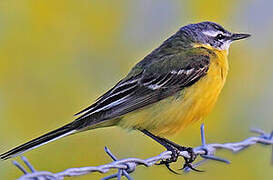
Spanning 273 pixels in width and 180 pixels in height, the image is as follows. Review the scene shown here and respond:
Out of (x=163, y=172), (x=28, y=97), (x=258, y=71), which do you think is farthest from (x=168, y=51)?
(x=258, y=71)

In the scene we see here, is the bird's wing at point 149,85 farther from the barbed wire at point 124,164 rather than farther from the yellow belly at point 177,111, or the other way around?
the barbed wire at point 124,164

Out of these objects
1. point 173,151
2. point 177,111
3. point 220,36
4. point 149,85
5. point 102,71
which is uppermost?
point 102,71

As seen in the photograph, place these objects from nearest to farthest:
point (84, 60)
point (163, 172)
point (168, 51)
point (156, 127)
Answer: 1. point (156, 127)
2. point (168, 51)
3. point (163, 172)
4. point (84, 60)

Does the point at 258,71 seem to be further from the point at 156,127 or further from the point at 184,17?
the point at 156,127

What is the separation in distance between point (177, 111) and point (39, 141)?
1.46 metres

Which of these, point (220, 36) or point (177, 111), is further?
point (220, 36)

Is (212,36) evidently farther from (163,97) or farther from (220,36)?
(163,97)

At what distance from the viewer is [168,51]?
666cm

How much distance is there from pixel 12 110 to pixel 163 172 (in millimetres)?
2483

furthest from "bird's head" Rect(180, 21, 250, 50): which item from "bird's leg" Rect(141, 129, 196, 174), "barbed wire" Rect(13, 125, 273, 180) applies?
"barbed wire" Rect(13, 125, 273, 180)

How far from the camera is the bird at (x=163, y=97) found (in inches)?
230

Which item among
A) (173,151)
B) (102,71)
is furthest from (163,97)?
(102,71)

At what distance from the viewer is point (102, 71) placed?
9258mm

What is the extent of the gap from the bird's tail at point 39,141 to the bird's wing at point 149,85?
266 mm
